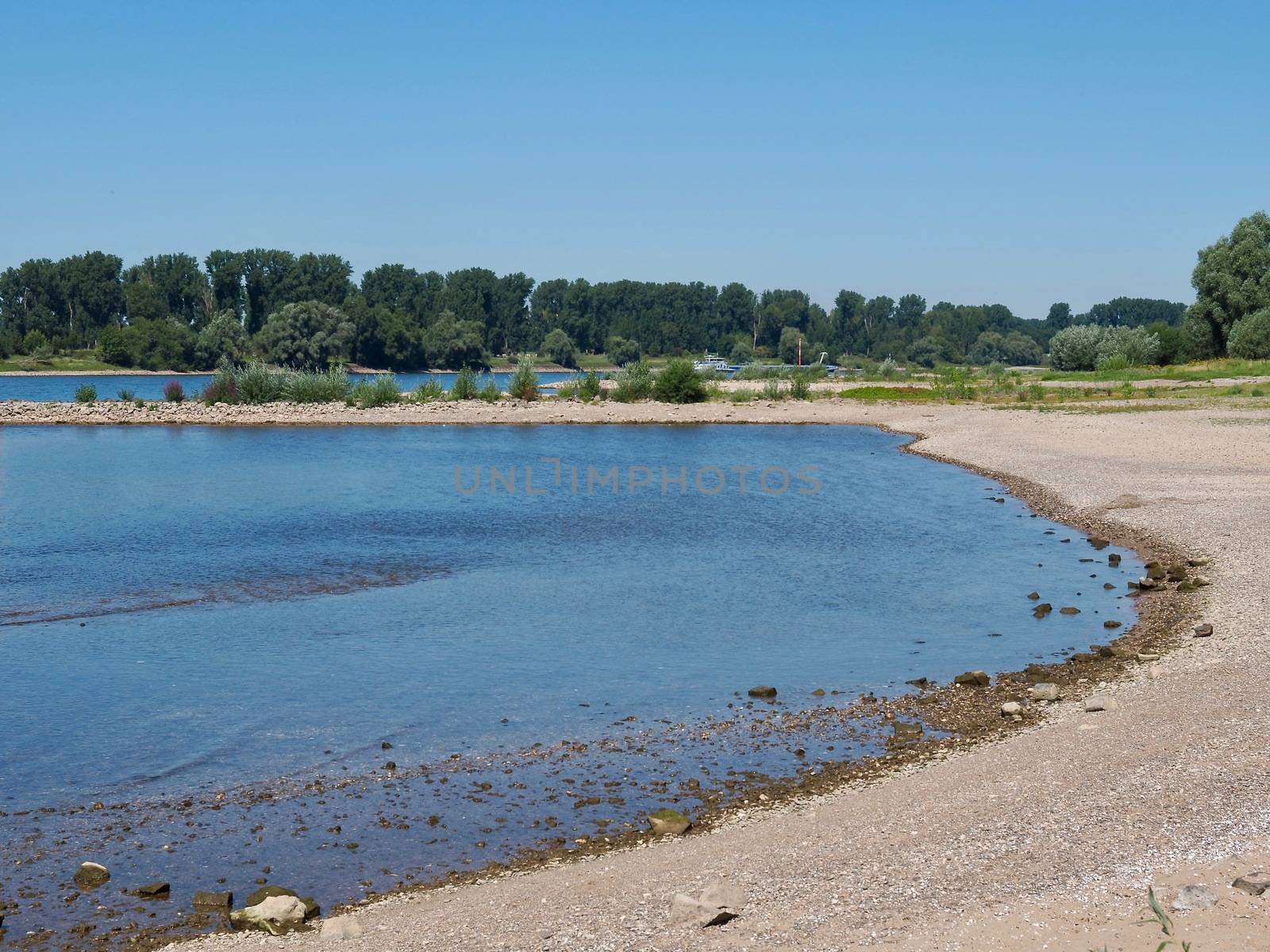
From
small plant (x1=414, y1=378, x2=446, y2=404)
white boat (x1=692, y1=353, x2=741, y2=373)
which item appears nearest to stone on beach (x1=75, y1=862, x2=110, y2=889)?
small plant (x1=414, y1=378, x2=446, y2=404)

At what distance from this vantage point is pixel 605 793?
31.2ft

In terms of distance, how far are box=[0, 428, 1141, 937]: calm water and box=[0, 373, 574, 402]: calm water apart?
6016cm

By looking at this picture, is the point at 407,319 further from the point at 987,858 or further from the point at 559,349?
the point at 987,858

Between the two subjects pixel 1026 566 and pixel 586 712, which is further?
pixel 1026 566

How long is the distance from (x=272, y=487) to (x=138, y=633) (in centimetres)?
1703

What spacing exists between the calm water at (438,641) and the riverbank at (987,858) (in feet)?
3.56

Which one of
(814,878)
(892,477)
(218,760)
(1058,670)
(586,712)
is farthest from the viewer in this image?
(892,477)

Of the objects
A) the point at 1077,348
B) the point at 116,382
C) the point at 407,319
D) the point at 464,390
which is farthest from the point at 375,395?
the point at 407,319

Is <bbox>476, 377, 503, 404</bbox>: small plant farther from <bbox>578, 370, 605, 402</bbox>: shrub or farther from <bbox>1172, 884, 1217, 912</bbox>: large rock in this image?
<bbox>1172, 884, 1217, 912</bbox>: large rock

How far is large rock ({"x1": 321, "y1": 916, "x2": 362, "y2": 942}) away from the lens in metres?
6.82

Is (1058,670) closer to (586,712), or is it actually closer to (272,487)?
(586,712)

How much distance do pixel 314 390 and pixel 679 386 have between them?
62.4 feet

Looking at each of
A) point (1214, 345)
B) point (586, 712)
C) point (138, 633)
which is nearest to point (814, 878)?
point (586, 712)

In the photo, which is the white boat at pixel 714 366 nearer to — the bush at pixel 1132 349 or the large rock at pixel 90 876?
the bush at pixel 1132 349
